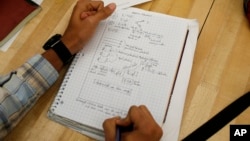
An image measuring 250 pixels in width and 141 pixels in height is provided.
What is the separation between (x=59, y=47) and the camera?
0.83 metres

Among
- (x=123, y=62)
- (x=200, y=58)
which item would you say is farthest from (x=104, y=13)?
(x=200, y=58)

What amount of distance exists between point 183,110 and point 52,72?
1.12ft

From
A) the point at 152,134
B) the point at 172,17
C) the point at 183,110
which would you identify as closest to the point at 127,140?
the point at 152,134

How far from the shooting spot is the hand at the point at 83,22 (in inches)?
32.4

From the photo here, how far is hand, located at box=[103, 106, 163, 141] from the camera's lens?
0.67 metres

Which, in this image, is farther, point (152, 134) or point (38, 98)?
point (38, 98)

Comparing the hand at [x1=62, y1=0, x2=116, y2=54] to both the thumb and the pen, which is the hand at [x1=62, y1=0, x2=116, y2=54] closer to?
the thumb

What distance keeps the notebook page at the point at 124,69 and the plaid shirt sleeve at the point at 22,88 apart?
57mm

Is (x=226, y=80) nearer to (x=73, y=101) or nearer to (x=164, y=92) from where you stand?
(x=164, y=92)

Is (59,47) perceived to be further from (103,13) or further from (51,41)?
(103,13)

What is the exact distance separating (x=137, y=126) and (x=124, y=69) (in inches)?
6.5

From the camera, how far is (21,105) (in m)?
0.74

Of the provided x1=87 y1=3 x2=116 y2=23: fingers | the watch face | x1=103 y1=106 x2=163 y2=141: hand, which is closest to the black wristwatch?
the watch face

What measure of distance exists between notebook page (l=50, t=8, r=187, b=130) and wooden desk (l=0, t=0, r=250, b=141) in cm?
5
